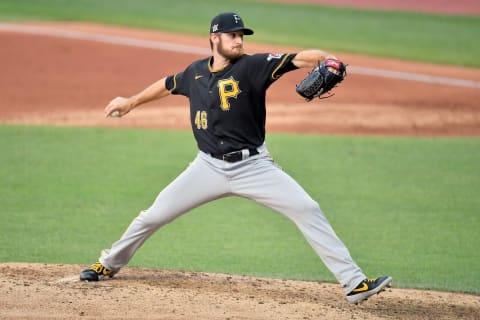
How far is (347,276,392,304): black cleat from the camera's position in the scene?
6020mm

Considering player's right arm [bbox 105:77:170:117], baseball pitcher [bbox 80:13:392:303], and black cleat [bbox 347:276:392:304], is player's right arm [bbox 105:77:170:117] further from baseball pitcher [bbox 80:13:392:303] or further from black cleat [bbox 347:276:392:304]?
black cleat [bbox 347:276:392:304]

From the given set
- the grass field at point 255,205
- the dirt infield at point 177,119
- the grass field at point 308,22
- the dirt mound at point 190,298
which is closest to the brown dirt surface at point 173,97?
the dirt infield at point 177,119

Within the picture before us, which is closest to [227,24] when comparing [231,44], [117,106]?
[231,44]

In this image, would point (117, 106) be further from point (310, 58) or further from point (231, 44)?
point (310, 58)

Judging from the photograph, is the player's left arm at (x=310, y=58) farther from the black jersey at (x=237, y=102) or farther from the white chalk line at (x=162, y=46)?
the white chalk line at (x=162, y=46)

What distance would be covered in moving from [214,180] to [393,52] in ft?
44.6

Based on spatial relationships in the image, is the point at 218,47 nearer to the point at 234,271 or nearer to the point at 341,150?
Result: the point at 234,271

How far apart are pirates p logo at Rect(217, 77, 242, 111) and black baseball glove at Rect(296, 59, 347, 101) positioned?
481 millimetres

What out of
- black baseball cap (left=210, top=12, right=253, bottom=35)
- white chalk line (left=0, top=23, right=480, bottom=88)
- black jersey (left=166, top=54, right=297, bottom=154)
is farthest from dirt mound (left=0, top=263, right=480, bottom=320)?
white chalk line (left=0, top=23, right=480, bottom=88)

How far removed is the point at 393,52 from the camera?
1914 centimetres

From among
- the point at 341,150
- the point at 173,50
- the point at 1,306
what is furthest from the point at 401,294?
the point at 173,50

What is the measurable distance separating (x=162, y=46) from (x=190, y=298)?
41.6 feet

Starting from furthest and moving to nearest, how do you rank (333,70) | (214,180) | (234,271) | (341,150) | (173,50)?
(173,50) → (341,150) → (234,271) → (214,180) → (333,70)

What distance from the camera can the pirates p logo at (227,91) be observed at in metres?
6.14
